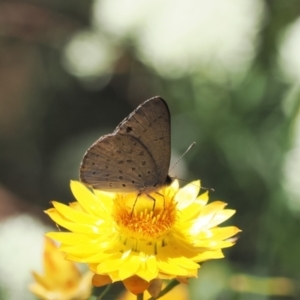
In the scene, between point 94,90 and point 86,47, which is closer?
point 86,47

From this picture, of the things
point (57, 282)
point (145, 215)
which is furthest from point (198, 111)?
point (57, 282)

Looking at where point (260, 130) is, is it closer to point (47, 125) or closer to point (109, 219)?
point (109, 219)

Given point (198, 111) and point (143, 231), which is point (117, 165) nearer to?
point (143, 231)

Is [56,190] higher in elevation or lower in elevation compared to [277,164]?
lower

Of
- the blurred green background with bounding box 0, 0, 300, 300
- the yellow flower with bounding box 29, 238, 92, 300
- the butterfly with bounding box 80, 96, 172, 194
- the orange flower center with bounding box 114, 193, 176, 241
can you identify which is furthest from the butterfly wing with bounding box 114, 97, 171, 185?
the blurred green background with bounding box 0, 0, 300, 300

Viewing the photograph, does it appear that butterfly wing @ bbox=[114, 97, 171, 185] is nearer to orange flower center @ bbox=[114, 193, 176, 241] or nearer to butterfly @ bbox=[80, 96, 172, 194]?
butterfly @ bbox=[80, 96, 172, 194]

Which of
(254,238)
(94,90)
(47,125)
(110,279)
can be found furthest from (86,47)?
(110,279)

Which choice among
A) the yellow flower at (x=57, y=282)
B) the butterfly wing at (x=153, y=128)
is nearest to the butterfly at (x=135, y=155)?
the butterfly wing at (x=153, y=128)

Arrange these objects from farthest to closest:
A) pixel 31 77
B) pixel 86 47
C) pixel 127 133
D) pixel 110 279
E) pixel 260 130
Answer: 1. pixel 31 77
2. pixel 86 47
3. pixel 260 130
4. pixel 127 133
5. pixel 110 279
